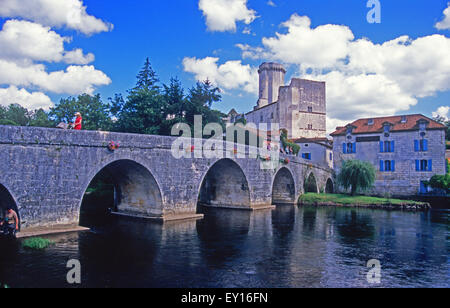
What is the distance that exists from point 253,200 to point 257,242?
425 inches

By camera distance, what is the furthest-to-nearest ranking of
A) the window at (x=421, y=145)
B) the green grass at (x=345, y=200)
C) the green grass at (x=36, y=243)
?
the window at (x=421, y=145) < the green grass at (x=345, y=200) < the green grass at (x=36, y=243)

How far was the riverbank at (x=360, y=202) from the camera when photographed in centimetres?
3041

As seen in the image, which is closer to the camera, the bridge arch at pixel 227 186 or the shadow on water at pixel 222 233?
the shadow on water at pixel 222 233

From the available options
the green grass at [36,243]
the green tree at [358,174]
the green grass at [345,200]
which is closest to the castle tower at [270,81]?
the green tree at [358,174]

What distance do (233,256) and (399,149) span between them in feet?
111

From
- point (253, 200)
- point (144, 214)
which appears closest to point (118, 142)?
point (144, 214)

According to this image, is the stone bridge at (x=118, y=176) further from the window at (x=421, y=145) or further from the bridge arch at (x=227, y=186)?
the window at (x=421, y=145)

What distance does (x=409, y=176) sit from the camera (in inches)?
1542

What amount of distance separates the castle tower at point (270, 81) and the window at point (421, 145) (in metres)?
33.6

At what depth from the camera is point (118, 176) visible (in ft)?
62.5

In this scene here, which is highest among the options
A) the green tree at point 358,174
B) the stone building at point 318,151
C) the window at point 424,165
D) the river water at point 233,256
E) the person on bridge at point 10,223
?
the stone building at point 318,151

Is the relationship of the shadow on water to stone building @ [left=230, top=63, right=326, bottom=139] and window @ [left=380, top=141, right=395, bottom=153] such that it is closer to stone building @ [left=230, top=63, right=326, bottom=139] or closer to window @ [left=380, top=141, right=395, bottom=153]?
window @ [left=380, top=141, right=395, bottom=153]
